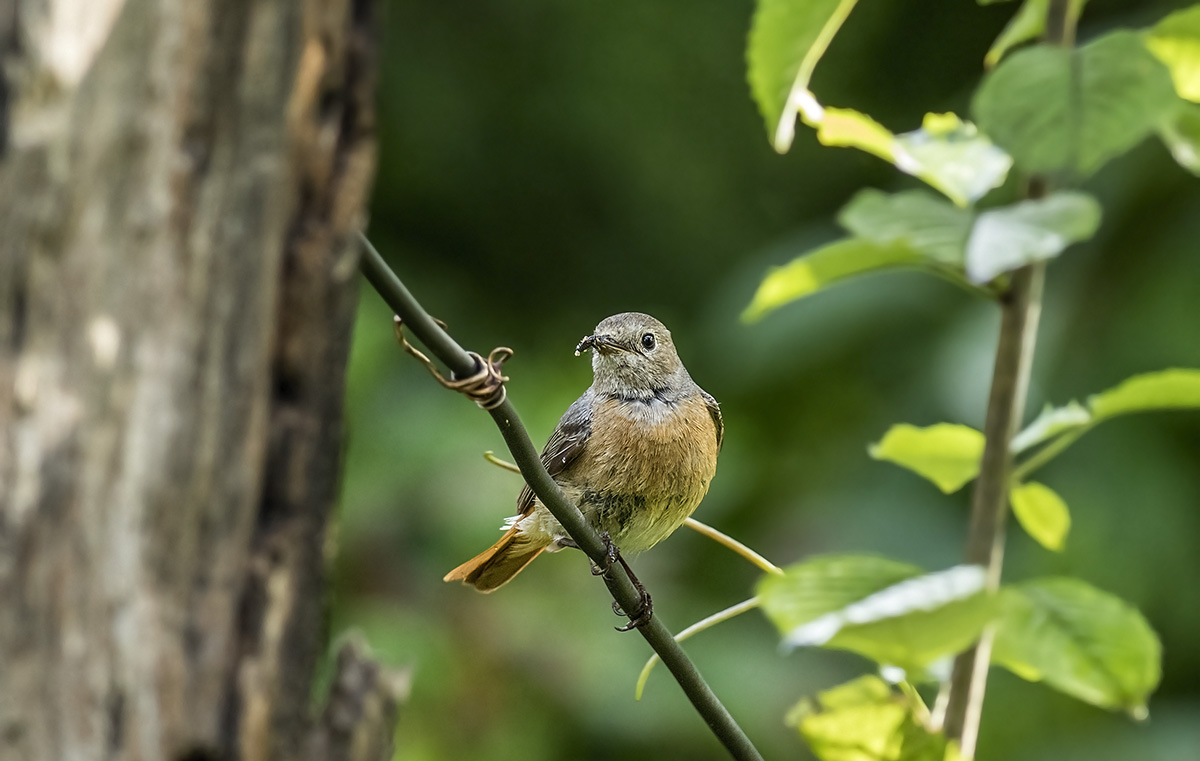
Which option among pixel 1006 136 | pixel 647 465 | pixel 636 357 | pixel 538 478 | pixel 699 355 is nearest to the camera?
pixel 1006 136

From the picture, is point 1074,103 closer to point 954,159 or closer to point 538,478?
point 954,159

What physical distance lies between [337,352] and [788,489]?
3907 millimetres

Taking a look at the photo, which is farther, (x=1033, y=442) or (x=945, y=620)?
(x=1033, y=442)

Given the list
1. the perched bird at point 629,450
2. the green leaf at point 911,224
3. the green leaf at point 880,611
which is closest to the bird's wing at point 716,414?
the perched bird at point 629,450

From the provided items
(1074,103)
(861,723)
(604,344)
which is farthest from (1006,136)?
(604,344)

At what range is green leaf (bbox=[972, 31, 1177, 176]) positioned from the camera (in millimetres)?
1080

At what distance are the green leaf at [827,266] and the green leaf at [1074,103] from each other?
184mm

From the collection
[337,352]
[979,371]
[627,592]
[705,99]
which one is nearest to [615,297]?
[705,99]

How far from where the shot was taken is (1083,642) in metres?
1.00

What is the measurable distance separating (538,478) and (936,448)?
0.45m

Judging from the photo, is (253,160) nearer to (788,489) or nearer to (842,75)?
(788,489)

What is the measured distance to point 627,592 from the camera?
1778 mm

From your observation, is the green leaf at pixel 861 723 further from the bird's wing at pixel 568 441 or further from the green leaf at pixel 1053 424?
the bird's wing at pixel 568 441

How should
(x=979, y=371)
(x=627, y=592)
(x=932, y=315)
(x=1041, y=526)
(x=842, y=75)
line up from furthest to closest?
(x=842, y=75)
(x=932, y=315)
(x=979, y=371)
(x=627, y=592)
(x=1041, y=526)
